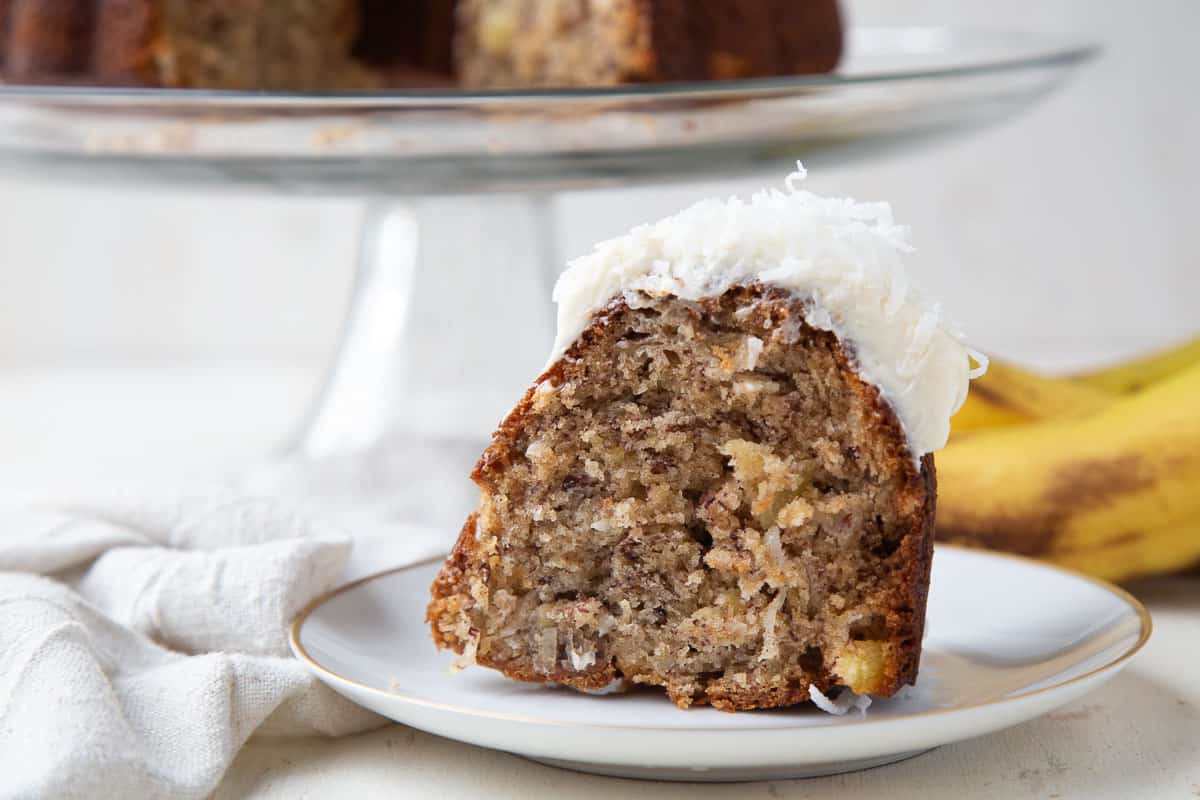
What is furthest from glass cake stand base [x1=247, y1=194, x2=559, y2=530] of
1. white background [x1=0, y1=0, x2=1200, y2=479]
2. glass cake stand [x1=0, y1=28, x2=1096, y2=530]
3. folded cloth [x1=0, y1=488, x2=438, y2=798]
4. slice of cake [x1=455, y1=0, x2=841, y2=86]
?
white background [x1=0, y1=0, x2=1200, y2=479]

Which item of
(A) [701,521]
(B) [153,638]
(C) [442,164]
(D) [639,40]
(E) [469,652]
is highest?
(D) [639,40]

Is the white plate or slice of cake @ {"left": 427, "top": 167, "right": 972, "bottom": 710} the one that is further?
slice of cake @ {"left": 427, "top": 167, "right": 972, "bottom": 710}

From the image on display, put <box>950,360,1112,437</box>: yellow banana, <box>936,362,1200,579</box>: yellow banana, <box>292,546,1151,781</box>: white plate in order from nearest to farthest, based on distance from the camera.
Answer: <box>292,546,1151,781</box>: white plate < <box>936,362,1200,579</box>: yellow banana < <box>950,360,1112,437</box>: yellow banana

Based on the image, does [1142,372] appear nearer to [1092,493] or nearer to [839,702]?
[1092,493]

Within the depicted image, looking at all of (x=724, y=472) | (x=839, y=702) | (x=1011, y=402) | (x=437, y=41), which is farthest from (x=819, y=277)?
(x=437, y=41)

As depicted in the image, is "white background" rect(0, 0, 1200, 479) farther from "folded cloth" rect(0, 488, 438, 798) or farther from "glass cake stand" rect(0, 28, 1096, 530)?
"folded cloth" rect(0, 488, 438, 798)

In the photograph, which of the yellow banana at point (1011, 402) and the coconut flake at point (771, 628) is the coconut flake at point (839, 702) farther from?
the yellow banana at point (1011, 402)
